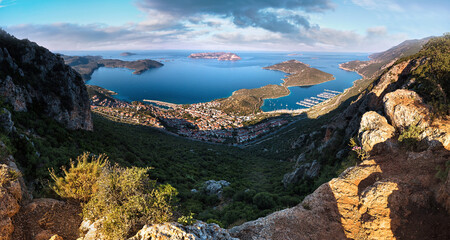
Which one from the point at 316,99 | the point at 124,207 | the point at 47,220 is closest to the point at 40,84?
the point at 47,220

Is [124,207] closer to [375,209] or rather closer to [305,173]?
[375,209]

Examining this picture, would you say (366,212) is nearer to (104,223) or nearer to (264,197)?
(264,197)

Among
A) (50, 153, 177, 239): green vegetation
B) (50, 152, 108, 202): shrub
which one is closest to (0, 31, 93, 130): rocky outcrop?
(50, 152, 108, 202): shrub

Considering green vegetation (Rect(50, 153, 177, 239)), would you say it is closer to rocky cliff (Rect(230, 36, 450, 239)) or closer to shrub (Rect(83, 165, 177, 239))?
shrub (Rect(83, 165, 177, 239))

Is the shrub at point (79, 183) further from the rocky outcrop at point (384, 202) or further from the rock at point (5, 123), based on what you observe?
the rock at point (5, 123)

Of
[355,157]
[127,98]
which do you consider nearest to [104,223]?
[355,157]

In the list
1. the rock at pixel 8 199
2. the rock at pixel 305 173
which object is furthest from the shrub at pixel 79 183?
the rock at pixel 305 173
